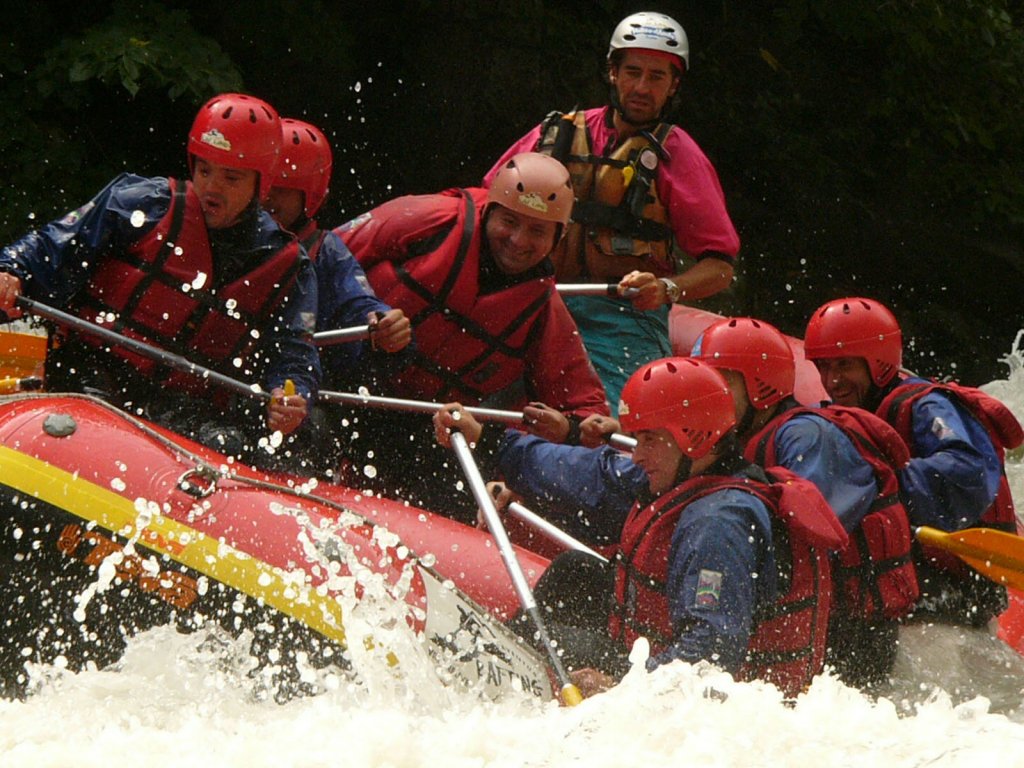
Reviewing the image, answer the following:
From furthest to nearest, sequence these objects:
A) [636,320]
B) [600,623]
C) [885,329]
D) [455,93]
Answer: [455,93]
[636,320]
[885,329]
[600,623]

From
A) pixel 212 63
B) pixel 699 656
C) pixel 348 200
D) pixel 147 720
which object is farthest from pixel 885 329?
pixel 348 200

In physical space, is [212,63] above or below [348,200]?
above

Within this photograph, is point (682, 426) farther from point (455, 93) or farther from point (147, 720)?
point (455, 93)

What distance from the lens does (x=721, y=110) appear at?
8.98 meters

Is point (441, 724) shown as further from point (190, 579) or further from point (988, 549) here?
point (988, 549)

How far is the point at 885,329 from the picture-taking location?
14.8ft

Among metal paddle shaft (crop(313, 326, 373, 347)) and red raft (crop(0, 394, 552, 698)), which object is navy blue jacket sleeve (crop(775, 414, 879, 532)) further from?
metal paddle shaft (crop(313, 326, 373, 347))

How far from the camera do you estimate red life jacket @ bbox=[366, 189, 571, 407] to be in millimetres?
4453

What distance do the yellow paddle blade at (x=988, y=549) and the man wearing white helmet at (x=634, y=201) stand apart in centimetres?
127

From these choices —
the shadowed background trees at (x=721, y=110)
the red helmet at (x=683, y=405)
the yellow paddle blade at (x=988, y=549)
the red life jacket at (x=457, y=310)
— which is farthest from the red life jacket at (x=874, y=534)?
the shadowed background trees at (x=721, y=110)

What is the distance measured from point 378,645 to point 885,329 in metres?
1.98

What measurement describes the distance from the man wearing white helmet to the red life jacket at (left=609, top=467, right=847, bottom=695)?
1.66 m

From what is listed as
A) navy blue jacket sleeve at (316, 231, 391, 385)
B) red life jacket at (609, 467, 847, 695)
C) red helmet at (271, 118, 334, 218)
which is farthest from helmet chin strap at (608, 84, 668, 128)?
red life jacket at (609, 467, 847, 695)

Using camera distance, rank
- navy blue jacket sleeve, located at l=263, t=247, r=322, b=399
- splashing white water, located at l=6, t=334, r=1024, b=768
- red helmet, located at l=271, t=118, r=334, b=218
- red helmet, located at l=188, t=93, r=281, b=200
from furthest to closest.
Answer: red helmet, located at l=271, t=118, r=334, b=218
navy blue jacket sleeve, located at l=263, t=247, r=322, b=399
red helmet, located at l=188, t=93, r=281, b=200
splashing white water, located at l=6, t=334, r=1024, b=768
